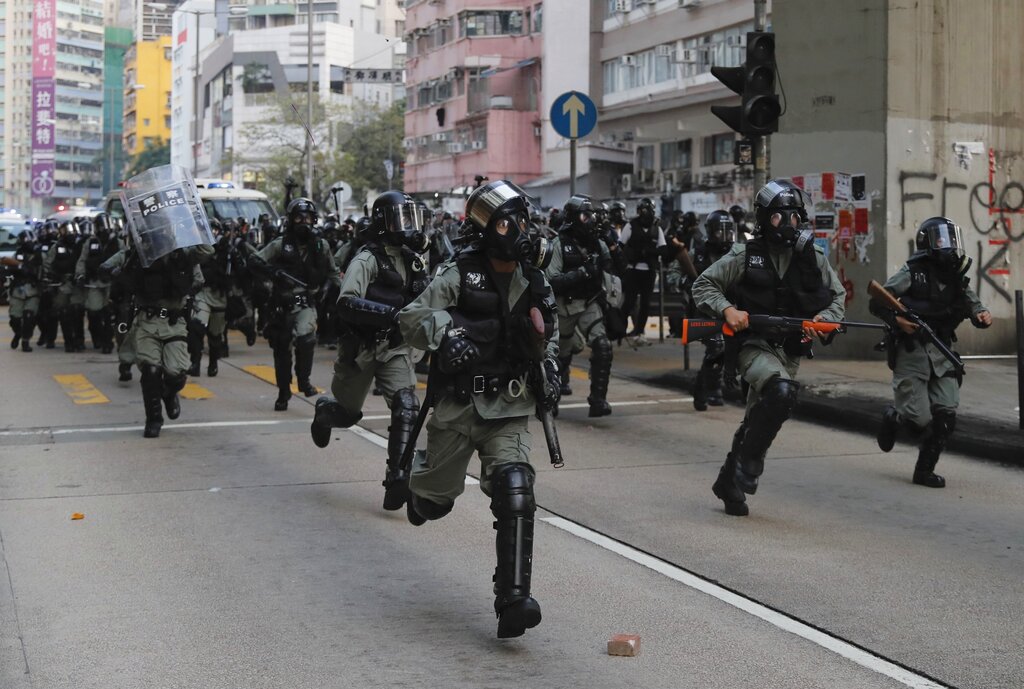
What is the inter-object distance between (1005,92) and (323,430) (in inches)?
425

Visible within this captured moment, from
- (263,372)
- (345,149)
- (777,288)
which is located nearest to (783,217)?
(777,288)

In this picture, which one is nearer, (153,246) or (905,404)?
(905,404)

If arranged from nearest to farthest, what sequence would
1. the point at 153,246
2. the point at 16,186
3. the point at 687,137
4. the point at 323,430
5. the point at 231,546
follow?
1. the point at 231,546
2. the point at 323,430
3. the point at 153,246
4. the point at 687,137
5. the point at 16,186

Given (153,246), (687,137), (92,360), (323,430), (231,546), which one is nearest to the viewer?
(231,546)

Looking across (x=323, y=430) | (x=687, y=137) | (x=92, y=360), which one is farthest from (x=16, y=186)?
(x=323, y=430)

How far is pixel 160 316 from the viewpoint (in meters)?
11.7

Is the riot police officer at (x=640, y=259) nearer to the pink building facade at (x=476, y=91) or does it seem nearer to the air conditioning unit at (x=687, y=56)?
the air conditioning unit at (x=687, y=56)

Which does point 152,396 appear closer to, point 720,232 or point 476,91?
point 720,232

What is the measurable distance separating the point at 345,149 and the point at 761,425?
73.7 meters

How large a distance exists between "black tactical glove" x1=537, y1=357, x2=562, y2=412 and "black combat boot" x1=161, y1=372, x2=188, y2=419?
6.52 m

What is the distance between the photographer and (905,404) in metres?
9.48

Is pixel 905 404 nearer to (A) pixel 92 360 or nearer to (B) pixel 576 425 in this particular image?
(B) pixel 576 425

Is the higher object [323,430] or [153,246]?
[153,246]

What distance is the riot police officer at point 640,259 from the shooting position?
60.8 ft
